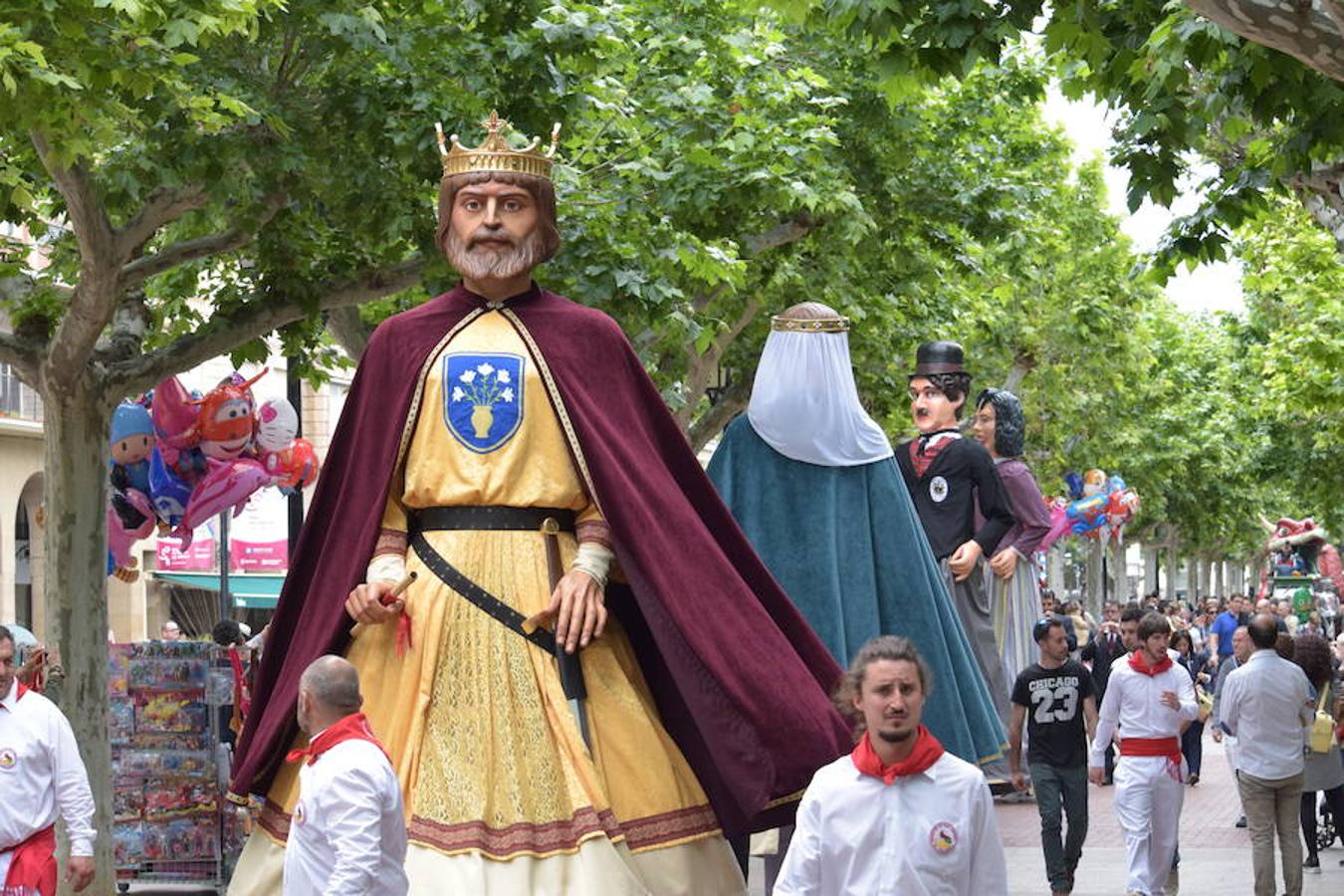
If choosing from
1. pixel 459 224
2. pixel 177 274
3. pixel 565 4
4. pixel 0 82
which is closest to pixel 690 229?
pixel 177 274

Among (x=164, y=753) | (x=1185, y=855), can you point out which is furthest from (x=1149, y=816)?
(x=164, y=753)

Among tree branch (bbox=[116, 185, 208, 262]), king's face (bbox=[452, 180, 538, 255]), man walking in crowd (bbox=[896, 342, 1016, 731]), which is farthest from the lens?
tree branch (bbox=[116, 185, 208, 262])

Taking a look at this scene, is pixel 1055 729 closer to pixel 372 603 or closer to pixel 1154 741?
pixel 1154 741

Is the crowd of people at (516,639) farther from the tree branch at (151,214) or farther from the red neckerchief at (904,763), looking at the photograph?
the tree branch at (151,214)

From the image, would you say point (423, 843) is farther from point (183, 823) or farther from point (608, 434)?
point (183, 823)

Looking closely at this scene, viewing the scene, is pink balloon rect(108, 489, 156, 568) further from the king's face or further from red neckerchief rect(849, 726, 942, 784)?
red neckerchief rect(849, 726, 942, 784)

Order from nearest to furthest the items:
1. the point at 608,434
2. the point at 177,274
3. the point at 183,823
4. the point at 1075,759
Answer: the point at 608,434 < the point at 1075,759 < the point at 183,823 < the point at 177,274

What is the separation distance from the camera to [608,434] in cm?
767

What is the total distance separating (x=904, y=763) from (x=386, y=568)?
2.24 meters

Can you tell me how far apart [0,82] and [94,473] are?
4.79m

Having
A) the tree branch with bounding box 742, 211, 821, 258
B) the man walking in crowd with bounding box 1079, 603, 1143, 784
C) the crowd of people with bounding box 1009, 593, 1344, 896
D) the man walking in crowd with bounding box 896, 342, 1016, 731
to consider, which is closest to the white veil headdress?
the man walking in crowd with bounding box 896, 342, 1016, 731

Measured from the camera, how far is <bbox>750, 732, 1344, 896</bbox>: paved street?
15133 mm

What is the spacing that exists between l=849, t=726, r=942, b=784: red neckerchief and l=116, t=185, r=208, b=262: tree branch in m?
9.05

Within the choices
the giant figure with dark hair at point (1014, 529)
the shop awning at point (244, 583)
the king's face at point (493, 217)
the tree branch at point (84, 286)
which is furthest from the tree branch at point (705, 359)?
the king's face at point (493, 217)
